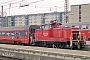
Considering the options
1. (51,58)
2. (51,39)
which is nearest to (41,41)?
(51,39)

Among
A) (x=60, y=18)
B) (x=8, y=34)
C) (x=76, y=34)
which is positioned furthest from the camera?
(x=60, y=18)

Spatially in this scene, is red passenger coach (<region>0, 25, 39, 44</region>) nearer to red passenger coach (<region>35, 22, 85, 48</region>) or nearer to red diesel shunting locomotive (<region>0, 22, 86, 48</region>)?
red diesel shunting locomotive (<region>0, 22, 86, 48</region>)

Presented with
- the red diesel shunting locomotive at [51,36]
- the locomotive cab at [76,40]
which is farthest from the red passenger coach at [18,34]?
the locomotive cab at [76,40]

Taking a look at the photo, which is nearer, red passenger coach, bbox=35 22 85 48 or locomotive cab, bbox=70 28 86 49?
locomotive cab, bbox=70 28 86 49

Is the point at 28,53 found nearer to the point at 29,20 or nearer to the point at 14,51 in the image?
the point at 14,51

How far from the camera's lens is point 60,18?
122812 millimetres

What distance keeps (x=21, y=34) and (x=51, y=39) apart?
8.72 m

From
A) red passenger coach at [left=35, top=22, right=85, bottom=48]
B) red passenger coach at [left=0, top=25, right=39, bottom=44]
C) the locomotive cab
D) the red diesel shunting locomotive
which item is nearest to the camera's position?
the locomotive cab

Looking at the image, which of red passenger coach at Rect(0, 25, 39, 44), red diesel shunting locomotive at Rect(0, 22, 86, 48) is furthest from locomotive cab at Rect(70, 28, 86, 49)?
red passenger coach at Rect(0, 25, 39, 44)

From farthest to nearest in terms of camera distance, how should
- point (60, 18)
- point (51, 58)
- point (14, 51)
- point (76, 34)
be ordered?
point (60, 18) < point (76, 34) < point (14, 51) < point (51, 58)

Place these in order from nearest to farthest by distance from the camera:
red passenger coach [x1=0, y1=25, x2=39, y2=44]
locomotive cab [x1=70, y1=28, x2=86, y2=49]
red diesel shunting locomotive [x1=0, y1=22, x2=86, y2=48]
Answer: locomotive cab [x1=70, y1=28, x2=86, y2=49] → red diesel shunting locomotive [x1=0, y1=22, x2=86, y2=48] → red passenger coach [x1=0, y1=25, x2=39, y2=44]

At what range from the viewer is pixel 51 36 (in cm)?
2412

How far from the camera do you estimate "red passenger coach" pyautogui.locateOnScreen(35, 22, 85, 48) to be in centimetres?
2136

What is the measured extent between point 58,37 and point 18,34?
10.6 m
